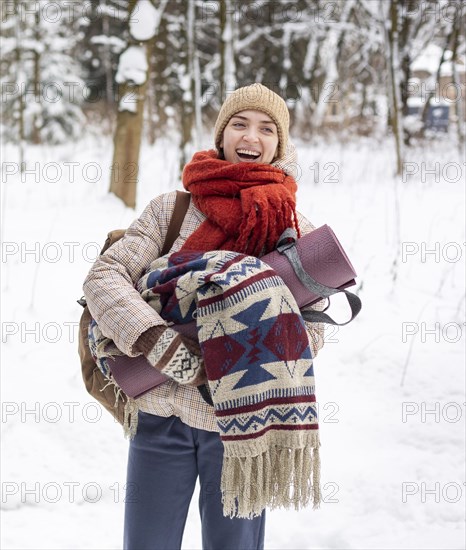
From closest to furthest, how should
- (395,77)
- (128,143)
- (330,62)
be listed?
(128,143)
(395,77)
(330,62)

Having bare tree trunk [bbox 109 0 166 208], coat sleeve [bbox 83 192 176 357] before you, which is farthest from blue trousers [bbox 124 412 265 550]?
bare tree trunk [bbox 109 0 166 208]

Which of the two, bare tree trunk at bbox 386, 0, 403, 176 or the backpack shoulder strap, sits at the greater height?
bare tree trunk at bbox 386, 0, 403, 176

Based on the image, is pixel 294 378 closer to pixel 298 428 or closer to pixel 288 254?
pixel 298 428

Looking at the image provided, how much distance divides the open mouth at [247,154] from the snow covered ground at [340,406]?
1757mm

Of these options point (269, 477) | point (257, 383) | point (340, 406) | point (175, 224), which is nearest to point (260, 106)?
point (175, 224)

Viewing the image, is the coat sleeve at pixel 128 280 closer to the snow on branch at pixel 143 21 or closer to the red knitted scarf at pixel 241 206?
the red knitted scarf at pixel 241 206

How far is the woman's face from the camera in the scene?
1.71m

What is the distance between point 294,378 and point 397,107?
282 inches

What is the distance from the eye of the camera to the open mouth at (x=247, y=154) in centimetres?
171

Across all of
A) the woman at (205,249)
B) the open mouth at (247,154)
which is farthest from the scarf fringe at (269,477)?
the open mouth at (247,154)

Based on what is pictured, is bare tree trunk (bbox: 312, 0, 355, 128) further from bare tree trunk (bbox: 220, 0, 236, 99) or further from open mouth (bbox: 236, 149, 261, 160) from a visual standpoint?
open mouth (bbox: 236, 149, 261, 160)

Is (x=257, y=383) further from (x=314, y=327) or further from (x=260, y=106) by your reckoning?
(x=260, y=106)

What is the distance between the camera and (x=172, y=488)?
1710 mm

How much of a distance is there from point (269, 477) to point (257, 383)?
0.81 ft
